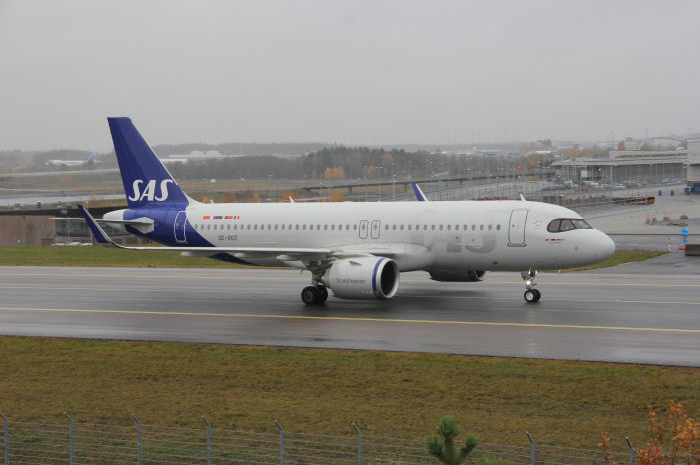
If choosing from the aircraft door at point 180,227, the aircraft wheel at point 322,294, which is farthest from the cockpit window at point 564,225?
the aircraft door at point 180,227

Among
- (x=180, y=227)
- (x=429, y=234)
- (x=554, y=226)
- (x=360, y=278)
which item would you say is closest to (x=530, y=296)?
(x=554, y=226)

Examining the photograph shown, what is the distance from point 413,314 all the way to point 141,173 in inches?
651

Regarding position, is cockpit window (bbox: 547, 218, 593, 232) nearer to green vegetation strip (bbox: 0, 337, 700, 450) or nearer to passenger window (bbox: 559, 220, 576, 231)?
passenger window (bbox: 559, 220, 576, 231)

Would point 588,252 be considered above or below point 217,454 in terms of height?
above

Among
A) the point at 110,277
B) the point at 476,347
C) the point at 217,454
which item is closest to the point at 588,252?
the point at 476,347

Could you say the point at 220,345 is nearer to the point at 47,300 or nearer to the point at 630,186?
the point at 47,300

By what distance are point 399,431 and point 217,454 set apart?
3360 mm

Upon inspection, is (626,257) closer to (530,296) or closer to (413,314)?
(530,296)

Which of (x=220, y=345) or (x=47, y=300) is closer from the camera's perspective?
(x=220, y=345)

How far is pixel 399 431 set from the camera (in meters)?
14.6

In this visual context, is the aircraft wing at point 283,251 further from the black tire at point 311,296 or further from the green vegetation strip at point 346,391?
the green vegetation strip at point 346,391

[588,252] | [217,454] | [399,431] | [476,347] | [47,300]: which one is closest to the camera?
[217,454]

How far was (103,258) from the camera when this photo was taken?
55.6 metres

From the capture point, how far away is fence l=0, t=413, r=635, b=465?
12773 mm
